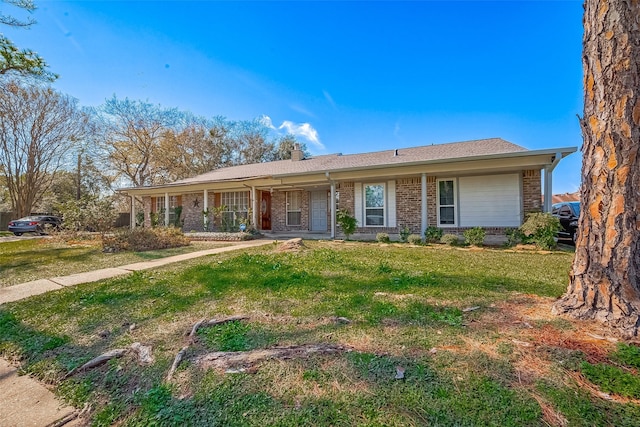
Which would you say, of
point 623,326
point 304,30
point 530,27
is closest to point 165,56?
point 304,30

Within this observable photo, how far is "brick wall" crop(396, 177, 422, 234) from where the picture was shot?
11.6 m

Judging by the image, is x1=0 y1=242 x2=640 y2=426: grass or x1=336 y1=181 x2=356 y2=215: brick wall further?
x1=336 y1=181 x2=356 y2=215: brick wall

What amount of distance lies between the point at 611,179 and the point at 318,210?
39.8 ft

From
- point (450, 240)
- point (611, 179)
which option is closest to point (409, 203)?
point (450, 240)

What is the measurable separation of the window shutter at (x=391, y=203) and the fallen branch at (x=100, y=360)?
10609mm

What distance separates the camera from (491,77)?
12.6 meters

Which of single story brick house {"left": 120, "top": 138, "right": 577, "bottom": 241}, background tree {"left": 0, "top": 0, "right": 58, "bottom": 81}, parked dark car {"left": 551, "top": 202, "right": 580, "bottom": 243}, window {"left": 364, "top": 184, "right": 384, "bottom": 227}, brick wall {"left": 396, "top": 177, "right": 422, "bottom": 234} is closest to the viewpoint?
background tree {"left": 0, "top": 0, "right": 58, "bottom": 81}

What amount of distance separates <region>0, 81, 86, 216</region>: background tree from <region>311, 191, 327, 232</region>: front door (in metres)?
22.1

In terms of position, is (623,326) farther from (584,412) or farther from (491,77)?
(491,77)

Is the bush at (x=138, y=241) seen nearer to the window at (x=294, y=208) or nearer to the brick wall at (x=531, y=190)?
the window at (x=294, y=208)

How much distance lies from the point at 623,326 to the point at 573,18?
320 inches

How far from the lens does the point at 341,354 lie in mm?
2391

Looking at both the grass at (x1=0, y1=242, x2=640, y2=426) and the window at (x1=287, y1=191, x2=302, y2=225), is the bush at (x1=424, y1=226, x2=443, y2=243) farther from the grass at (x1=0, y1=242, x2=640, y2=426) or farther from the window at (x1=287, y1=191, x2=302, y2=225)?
the window at (x1=287, y1=191, x2=302, y2=225)

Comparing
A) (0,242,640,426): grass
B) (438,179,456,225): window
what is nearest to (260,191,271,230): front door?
(438,179,456,225): window
